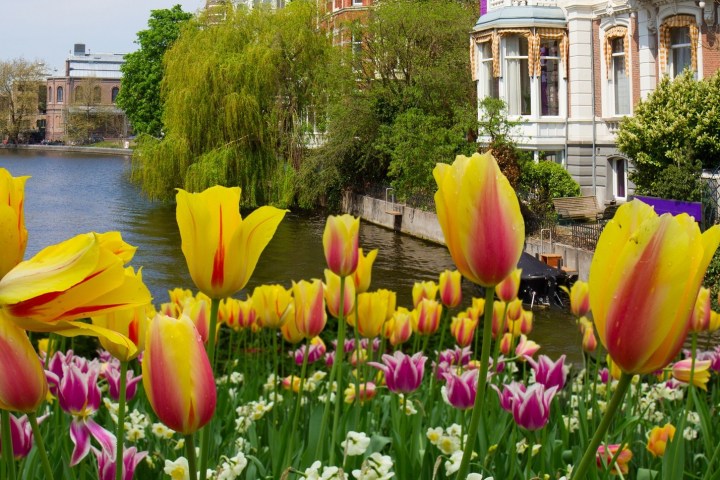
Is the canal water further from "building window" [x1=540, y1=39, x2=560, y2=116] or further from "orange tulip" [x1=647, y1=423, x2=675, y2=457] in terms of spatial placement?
"orange tulip" [x1=647, y1=423, x2=675, y2=457]

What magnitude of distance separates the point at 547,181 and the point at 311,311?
2075cm

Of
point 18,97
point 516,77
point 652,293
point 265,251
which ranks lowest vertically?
point 265,251

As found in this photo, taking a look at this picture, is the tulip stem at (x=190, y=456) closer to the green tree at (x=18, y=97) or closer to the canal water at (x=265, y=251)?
the canal water at (x=265, y=251)

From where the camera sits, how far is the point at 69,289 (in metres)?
0.97

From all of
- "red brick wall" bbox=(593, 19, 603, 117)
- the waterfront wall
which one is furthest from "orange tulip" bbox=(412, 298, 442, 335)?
"red brick wall" bbox=(593, 19, 603, 117)

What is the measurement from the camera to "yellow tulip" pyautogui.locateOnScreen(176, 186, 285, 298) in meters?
1.35

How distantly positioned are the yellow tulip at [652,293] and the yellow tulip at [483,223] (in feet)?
0.70

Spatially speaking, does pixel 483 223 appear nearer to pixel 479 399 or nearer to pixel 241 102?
pixel 479 399

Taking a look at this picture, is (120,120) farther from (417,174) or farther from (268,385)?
(268,385)

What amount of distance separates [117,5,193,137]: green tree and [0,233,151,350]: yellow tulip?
4957cm

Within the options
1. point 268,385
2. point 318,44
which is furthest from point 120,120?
point 268,385

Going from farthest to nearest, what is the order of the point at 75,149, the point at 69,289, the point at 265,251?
the point at 75,149, the point at 265,251, the point at 69,289

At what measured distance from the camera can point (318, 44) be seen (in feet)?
93.9

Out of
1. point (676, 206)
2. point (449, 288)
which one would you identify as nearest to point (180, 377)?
point (449, 288)
